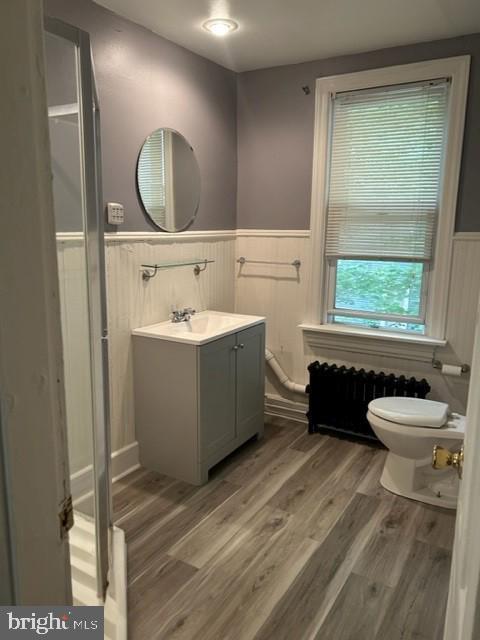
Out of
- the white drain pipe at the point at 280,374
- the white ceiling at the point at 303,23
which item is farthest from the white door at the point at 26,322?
the white drain pipe at the point at 280,374

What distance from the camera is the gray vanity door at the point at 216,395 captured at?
255 centimetres

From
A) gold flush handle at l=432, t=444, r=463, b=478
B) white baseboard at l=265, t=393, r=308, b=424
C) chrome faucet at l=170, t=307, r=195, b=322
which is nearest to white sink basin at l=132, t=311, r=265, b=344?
A: chrome faucet at l=170, t=307, r=195, b=322

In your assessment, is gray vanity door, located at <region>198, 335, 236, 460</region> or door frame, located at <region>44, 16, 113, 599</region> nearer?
door frame, located at <region>44, 16, 113, 599</region>

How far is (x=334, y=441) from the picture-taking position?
321cm

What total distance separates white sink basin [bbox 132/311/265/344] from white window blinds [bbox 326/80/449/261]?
0.88m

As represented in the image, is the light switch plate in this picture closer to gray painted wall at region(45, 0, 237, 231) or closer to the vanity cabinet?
gray painted wall at region(45, 0, 237, 231)

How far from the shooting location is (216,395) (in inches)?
105

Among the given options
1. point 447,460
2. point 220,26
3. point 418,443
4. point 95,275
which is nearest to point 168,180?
point 220,26

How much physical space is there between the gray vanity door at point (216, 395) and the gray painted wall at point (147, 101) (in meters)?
0.83

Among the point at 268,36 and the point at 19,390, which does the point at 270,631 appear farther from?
the point at 268,36

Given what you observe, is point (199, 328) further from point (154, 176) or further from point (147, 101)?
point (147, 101)

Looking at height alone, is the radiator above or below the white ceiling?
below

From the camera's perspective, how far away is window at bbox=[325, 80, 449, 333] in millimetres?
2865

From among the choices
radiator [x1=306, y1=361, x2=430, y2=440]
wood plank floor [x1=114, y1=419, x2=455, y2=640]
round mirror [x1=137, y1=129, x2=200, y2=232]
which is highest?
round mirror [x1=137, y1=129, x2=200, y2=232]
